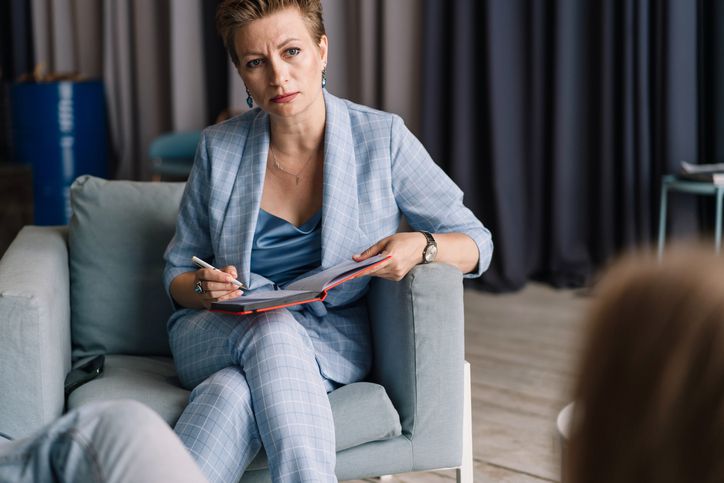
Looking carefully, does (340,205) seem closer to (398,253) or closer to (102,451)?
(398,253)

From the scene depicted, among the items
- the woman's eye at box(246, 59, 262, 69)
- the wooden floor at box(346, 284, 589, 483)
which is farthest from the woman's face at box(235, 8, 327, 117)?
the wooden floor at box(346, 284, 589, 483)

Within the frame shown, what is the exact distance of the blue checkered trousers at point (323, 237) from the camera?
1.63 meters

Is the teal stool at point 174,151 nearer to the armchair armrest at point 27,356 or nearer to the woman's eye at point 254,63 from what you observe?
the woman's eye at point 254,63

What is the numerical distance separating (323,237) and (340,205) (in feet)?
0.25

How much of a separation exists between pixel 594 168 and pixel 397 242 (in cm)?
244

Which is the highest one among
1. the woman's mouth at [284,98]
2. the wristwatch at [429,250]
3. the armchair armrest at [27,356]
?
the woman's mouth at [284,98]

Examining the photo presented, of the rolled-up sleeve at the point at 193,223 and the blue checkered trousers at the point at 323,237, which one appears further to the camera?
the rolled-up sleeve at the point at 193,223

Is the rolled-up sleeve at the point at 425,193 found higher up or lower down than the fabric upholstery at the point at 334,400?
higher up

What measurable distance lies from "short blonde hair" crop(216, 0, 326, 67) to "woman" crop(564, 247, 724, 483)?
4.64 feet

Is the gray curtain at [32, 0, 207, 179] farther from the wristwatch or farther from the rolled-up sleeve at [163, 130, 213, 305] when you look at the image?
the wristwatch

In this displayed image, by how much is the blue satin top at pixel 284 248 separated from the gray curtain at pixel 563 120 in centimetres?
218

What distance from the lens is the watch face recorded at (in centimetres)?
177

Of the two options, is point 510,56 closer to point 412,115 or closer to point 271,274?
point 412,115

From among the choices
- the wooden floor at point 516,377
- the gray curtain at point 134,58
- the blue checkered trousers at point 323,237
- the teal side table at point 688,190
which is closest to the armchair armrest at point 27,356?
the blue checkered trousers at point 323,237
